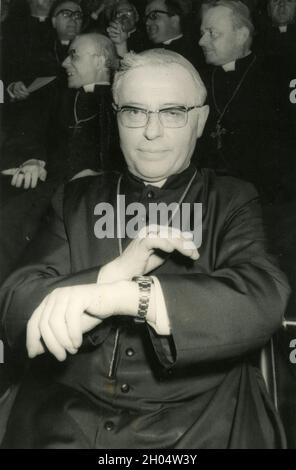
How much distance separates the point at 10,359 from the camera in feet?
5.27

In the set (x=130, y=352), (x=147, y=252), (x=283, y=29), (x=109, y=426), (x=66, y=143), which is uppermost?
(x=283, y=29)

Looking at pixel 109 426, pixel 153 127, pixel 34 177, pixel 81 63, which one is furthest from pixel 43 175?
pixel 109 426

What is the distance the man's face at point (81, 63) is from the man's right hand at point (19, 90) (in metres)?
0.15

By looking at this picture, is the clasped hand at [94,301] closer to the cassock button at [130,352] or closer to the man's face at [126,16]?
the cassock button at [130,352]

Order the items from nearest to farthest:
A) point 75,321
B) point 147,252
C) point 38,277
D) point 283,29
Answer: point 75,321 → point 147,252 → point 38,277 → point 283,29

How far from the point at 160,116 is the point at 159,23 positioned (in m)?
0.51

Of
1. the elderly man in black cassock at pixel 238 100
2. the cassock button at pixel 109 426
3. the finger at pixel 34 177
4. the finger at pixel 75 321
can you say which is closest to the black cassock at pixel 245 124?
the elderly man in black cassock at pixel 238 100

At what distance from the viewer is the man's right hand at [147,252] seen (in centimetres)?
133

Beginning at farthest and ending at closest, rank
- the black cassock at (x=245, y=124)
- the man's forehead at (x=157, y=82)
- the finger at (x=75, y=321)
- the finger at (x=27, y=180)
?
the finger at (x=27, y=180), the black cassock at (x=245, y=124), the man's forehead at (x=157, y=82), the finger at (x=75, y=321)

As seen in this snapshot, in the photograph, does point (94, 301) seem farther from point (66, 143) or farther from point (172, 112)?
point (66, 143)

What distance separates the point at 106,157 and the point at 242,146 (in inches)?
17.0

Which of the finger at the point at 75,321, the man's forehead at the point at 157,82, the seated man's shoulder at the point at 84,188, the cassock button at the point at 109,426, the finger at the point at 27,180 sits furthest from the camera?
the finger at the point at 27,180

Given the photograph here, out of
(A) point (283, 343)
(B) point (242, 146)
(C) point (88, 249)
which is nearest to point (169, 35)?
(B) point (242, 146)

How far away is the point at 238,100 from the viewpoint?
6.14ft
